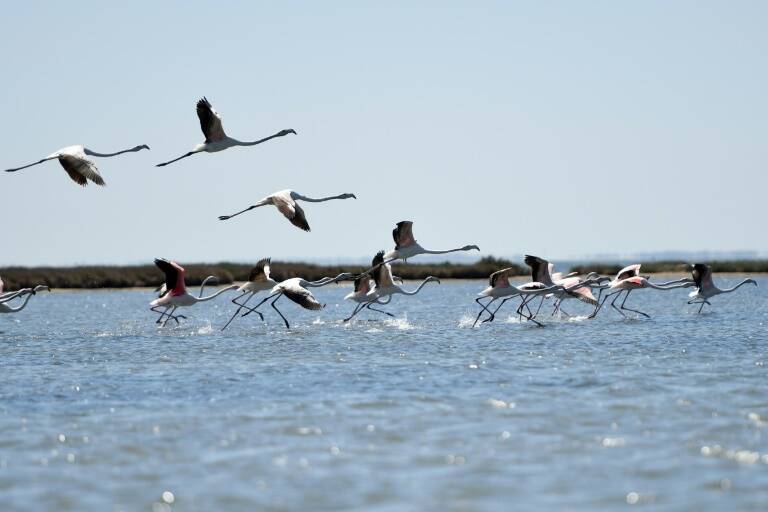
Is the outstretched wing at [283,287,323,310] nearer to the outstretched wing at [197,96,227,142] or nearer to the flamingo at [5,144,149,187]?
the outstretched wing at [197,96,227,142]

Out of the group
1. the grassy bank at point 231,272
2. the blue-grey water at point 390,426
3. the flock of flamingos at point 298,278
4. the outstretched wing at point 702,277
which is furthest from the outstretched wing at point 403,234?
the grassy bank at point 231,272

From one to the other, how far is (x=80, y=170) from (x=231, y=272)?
1711 inches

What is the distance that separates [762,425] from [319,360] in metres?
7.79

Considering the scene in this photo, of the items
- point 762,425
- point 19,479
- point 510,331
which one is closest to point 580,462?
point 762,425

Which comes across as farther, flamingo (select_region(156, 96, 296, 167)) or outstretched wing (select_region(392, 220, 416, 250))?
outstretched wing (select_region(392, 220, 416, 250))

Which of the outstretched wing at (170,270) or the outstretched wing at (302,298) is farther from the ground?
the outstretched wing at (170,270)

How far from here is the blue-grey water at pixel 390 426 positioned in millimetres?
7977

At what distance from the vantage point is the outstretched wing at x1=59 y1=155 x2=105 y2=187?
629 inches

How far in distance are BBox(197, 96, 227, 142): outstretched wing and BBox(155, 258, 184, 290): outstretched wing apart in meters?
3.93

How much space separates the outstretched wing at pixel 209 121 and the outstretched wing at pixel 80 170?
171cm

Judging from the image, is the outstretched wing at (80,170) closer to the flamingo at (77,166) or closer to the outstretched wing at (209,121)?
the flamingo at (77,166)

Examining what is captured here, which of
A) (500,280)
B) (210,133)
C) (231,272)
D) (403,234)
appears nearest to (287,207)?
(210,133)

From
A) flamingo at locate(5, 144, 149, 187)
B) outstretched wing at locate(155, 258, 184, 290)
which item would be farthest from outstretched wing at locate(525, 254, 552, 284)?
flamingo at locate(5, 144, 149, 187)

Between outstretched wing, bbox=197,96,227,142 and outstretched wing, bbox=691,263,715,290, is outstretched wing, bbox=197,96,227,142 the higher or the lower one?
the higher one
